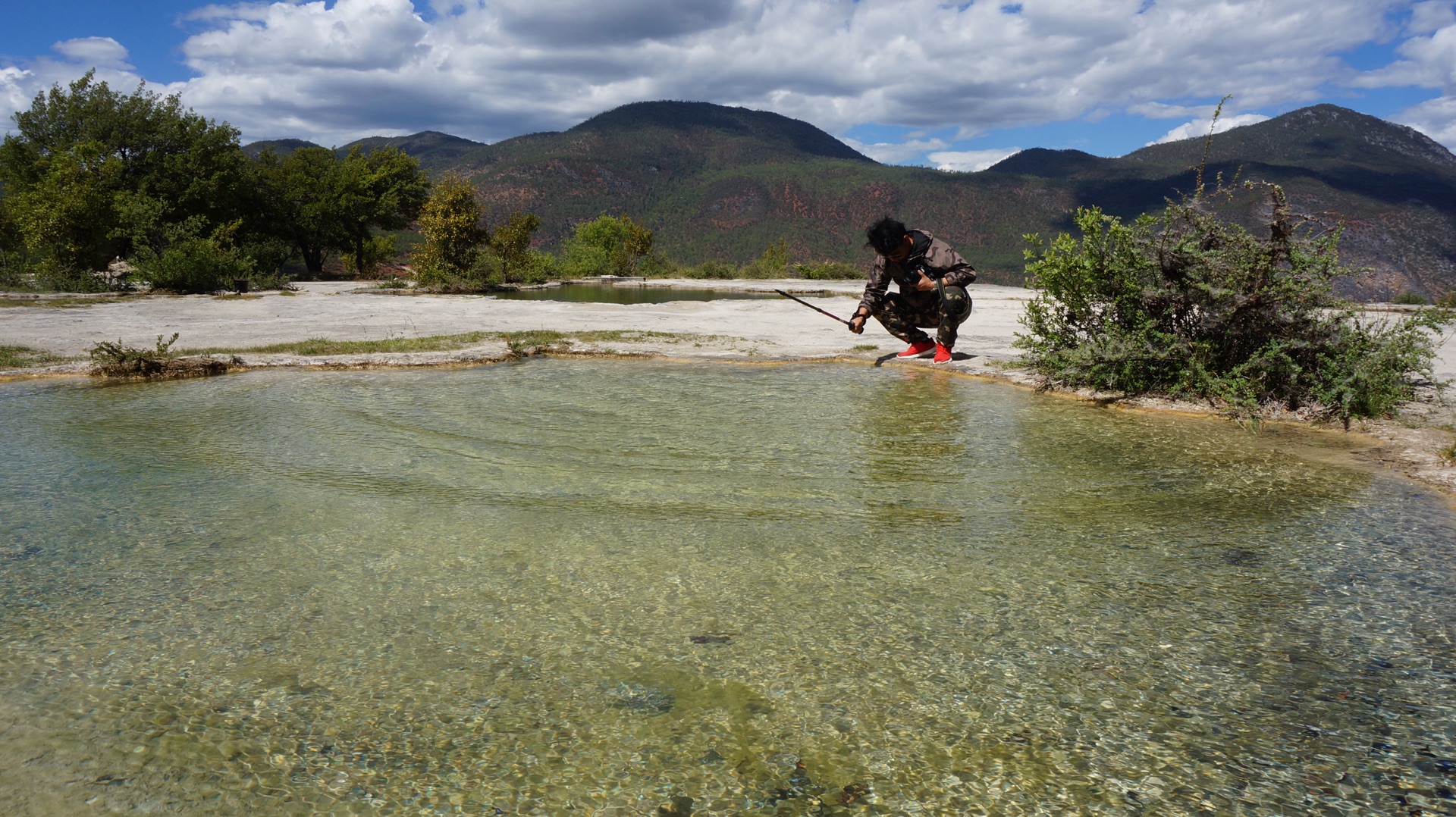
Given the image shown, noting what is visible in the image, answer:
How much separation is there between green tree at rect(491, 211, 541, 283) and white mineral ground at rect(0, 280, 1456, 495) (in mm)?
10660

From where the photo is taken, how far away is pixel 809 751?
8.55 feet

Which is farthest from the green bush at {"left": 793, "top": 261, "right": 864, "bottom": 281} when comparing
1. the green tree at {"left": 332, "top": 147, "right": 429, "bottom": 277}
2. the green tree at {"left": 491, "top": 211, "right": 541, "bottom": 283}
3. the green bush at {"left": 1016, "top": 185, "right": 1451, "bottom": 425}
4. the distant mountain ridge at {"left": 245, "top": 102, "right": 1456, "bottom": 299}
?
the distant mountain ridge at {"left": 245, "top": 102, "right": 1456, "bottom": 299}

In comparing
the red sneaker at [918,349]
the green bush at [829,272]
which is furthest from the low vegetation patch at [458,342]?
the green bush at [829,272]

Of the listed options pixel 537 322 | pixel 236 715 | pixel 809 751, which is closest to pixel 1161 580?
pixel 809 751

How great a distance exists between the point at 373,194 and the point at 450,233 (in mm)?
11493

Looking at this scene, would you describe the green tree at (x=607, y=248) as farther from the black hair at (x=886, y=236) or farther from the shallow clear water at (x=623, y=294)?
the black hair at (x=886, y=236)

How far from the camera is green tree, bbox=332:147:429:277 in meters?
37.2

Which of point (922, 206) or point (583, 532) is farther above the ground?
point (922, 206)

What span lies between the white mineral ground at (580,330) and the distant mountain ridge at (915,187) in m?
69.6

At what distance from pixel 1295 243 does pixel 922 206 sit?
114498mm

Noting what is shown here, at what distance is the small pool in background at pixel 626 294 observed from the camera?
25916mm

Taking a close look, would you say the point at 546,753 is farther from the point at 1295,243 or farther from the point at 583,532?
the point at 1295,243

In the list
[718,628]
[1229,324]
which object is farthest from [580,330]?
[718,628]

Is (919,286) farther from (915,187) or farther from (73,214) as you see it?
(915,187)
